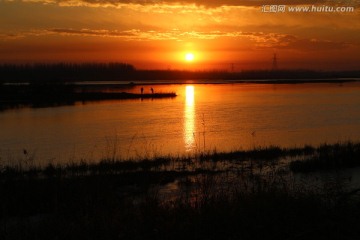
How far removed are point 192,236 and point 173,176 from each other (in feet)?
25.5

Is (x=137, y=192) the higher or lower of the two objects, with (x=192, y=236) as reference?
lower

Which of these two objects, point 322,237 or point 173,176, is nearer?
point 322,237

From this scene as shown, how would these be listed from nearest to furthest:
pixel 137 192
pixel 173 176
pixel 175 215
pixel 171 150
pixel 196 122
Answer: pixel 175 215
pixel 137 192
pixel 173 176
pixel 171 150
pixel 196 122

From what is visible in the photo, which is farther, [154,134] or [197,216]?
[154,134]

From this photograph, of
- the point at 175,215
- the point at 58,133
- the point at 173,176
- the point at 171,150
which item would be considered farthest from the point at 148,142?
the point at 175,215

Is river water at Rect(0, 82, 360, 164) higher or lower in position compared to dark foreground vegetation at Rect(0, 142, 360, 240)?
lower

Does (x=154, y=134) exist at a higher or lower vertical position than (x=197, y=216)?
lower

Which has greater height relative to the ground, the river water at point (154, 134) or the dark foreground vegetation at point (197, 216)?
the dark foreground vegetation at point (197, 216)

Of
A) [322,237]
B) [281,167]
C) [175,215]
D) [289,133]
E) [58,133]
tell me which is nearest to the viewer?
[322,237]

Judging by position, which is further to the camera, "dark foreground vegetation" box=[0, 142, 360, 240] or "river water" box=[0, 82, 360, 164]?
"river water" box=[0, 82, 360, 164]

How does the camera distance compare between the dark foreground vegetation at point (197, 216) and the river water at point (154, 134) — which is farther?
the river water at point (154, 134)

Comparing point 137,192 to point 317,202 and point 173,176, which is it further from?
point 317,202

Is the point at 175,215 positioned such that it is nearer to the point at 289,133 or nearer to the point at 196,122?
the point at 289,133

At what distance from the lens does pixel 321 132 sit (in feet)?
86.7
